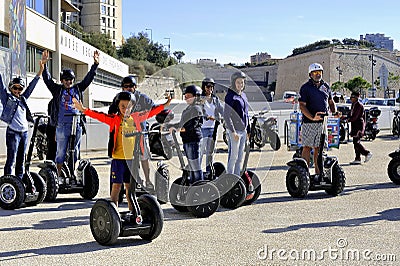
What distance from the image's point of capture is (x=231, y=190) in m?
9.52

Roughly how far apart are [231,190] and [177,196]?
34.4 inches

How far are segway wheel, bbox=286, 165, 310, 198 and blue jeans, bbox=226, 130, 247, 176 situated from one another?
1283 millimetres

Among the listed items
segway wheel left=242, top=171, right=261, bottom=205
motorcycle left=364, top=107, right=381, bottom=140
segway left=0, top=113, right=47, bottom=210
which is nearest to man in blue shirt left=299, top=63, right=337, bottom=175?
segway wheel left=242, top=171, right=261, bottom=205

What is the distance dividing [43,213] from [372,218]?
4.59 meters

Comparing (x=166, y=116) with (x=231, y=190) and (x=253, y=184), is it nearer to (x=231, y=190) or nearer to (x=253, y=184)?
(x=231, y=190)

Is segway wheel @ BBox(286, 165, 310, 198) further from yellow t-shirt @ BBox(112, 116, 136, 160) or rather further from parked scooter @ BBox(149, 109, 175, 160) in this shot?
yellow t-shirt @ BBox(112, 116, 136, 160)

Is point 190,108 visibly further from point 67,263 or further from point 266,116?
point 266,116

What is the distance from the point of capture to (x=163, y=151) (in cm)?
955

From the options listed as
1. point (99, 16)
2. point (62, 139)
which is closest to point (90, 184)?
point (62, 139)

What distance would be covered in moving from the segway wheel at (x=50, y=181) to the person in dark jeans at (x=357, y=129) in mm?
8692

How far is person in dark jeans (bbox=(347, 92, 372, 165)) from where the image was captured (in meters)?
16.2

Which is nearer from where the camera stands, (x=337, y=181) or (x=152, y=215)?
(x=152, y=215)

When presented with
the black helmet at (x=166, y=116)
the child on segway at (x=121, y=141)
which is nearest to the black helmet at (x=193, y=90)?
the black helmet at (x=166, y=116)

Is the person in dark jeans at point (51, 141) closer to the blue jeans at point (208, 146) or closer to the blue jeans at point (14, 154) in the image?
the blue jeans at point (14, 154)
